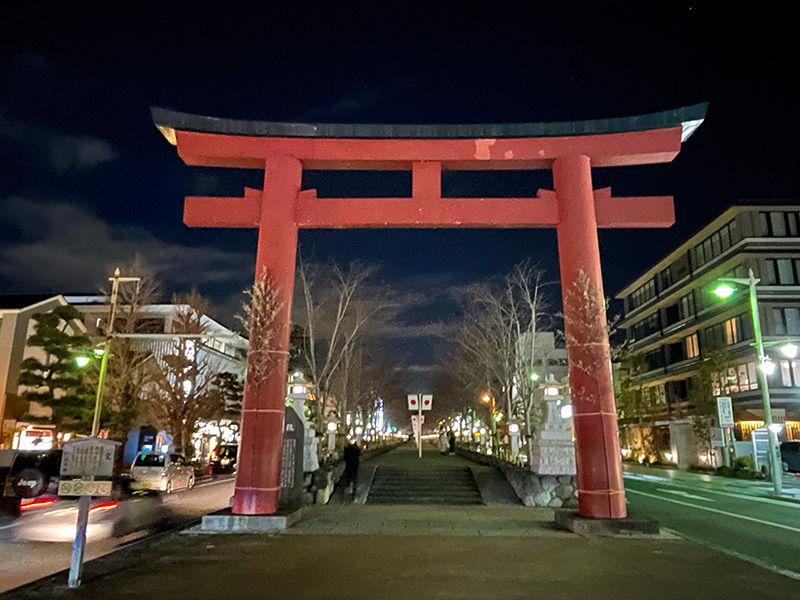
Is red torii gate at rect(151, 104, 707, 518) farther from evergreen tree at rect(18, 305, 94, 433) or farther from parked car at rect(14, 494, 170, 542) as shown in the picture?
evergreen tree at rect(18, 305, 94, 433)

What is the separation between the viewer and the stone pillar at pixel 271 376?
1141 cm

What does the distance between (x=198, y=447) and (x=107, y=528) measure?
33.7 metres

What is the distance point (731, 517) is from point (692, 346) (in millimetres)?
35096

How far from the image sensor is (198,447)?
45.4 m

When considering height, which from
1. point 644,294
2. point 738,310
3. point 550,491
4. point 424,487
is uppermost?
point 644,294

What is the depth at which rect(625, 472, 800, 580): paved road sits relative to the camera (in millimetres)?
10891

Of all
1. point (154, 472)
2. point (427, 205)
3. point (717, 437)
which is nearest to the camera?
point (427, 205)

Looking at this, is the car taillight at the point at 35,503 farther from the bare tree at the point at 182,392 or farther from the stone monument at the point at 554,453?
the stone monument at the point at 554,453

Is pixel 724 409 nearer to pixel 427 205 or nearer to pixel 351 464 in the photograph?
pixel 351 464

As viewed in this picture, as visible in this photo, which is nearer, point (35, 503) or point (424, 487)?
point (424, 487)

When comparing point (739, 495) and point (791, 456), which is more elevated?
point (791, 456)

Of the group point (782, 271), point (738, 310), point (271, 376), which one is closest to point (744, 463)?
point (738, 310)

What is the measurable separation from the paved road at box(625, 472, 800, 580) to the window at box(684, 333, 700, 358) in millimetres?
20764

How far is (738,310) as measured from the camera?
3991cm
